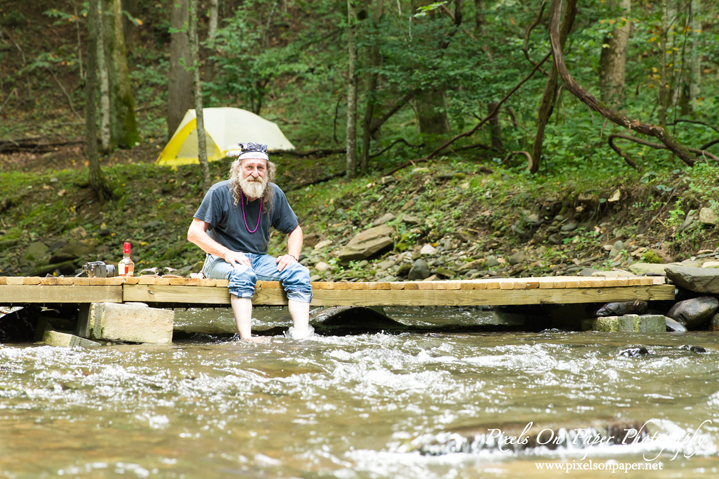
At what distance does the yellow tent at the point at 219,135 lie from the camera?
46.9 ft

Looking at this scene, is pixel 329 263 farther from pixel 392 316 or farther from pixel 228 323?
pixel 228 323

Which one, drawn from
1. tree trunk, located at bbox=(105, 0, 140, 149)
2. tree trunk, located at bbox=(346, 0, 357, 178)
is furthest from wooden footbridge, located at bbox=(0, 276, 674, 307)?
tree trunk, located at bbox=(105, 0, 140, 149)

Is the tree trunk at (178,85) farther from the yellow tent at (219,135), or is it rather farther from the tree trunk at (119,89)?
the yellow tent at (219,135)

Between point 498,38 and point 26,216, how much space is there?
10516 millimetres

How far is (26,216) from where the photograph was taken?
12.9m

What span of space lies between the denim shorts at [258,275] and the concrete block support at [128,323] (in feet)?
1.75

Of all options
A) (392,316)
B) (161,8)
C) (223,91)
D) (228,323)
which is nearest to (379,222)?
(392,316)

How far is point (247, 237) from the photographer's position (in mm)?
5027

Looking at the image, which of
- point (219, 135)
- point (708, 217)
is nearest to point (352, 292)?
point (708, 217)

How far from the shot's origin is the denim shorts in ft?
15.4

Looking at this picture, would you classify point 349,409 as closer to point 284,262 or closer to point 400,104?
point 284,262

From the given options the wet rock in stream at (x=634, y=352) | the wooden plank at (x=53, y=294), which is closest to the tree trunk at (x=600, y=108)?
the wet rock in stream at (x=634, y=352)

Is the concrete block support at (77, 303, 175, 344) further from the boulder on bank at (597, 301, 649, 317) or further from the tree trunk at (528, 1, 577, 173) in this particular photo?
the tree trunk at (528, 1, 577, 173)

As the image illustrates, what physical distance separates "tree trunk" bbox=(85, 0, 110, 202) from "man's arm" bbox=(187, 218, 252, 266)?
8.95 m
